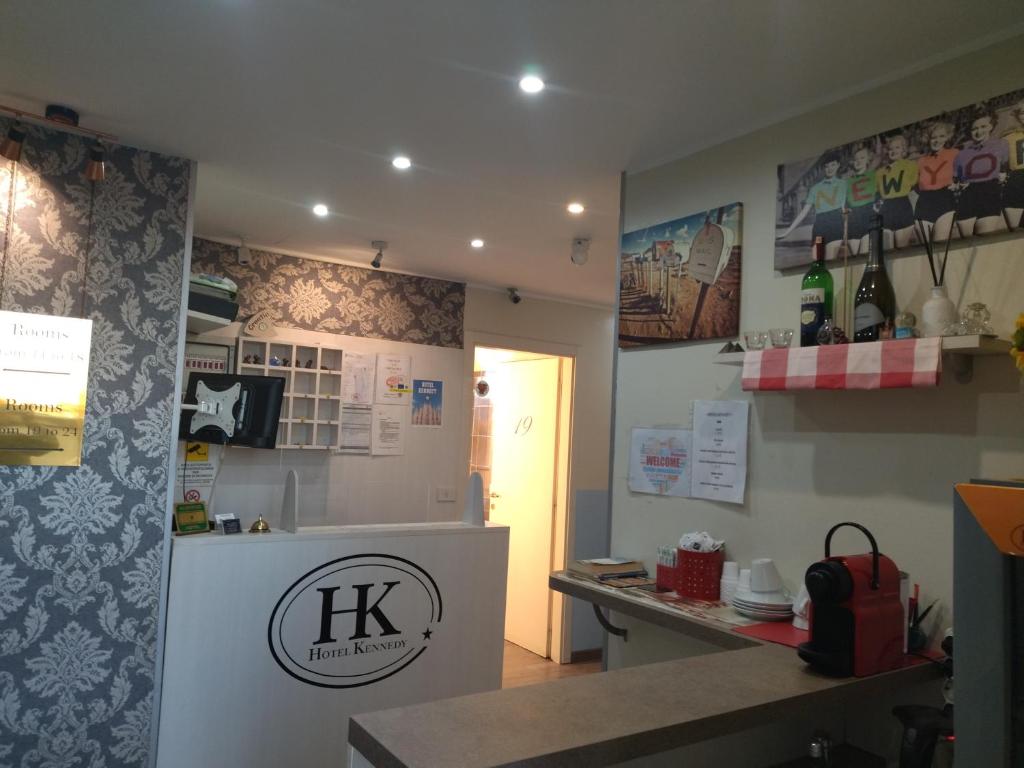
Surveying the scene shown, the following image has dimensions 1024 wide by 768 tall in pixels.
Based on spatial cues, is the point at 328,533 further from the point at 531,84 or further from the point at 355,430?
the point at 531,84

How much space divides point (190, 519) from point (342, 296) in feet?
6.54

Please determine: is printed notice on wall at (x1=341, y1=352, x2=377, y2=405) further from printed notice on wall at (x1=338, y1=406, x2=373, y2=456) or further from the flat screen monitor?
the flat screen monitor

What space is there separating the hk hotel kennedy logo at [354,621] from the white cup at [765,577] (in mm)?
1798

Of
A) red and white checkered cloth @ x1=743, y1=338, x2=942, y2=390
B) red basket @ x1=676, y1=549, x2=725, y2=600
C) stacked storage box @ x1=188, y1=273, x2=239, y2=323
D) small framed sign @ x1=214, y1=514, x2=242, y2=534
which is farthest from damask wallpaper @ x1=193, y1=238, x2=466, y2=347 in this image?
red and white checkered cloth @ x1=743, y1=338, x2=942, y2=390

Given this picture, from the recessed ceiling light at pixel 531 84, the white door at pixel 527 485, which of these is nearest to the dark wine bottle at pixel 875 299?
the recessed ceiling light at pixel 531 84

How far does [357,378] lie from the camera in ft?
15.0

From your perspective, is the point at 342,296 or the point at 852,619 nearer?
the point at 852,619

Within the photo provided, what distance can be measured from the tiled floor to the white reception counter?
1.20 meters

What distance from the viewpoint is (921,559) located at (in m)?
1.77

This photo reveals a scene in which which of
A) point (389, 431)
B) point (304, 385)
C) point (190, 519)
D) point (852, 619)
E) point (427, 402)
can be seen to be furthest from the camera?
point (427, 402)

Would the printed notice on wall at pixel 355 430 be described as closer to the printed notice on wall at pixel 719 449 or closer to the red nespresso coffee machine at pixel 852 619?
the printed notice on wall at pixel 719 449

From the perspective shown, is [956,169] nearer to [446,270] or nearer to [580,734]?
[580,734]

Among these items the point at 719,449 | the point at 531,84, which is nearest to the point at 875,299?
the point at 719,449

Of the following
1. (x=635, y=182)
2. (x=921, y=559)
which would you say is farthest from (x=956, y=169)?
(x=635, y=182)
